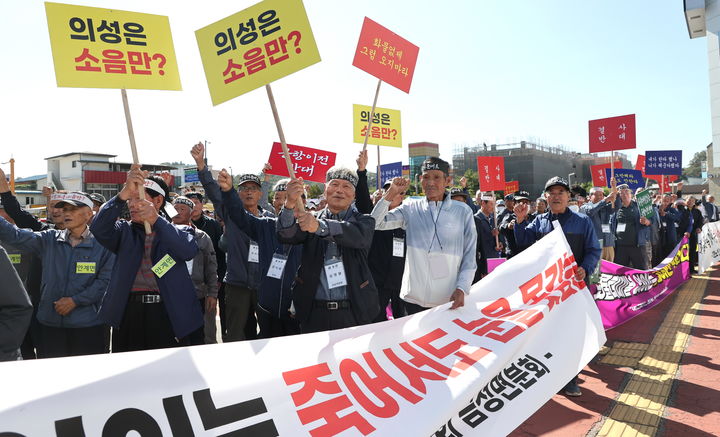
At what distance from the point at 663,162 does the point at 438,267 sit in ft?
34.9

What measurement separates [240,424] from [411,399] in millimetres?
852

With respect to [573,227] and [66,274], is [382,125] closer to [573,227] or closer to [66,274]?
[573,227]

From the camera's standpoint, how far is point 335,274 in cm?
286

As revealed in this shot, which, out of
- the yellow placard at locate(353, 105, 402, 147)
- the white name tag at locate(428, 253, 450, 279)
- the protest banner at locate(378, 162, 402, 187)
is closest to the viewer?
the white name tag at locate(428, 253, 450, 279)

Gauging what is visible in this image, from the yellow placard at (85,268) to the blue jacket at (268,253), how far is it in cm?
117

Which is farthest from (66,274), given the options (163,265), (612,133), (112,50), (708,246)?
(708,246)

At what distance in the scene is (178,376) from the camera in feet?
5.58

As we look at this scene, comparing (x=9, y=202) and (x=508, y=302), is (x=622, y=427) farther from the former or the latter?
(x=9, y=202)

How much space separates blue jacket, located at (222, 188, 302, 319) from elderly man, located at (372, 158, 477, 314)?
0.79m

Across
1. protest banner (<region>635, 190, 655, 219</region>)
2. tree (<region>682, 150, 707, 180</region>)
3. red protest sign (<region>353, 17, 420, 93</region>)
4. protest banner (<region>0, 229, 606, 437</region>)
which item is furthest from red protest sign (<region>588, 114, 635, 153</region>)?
tree (<region>682, 150, 707, 180</region>)

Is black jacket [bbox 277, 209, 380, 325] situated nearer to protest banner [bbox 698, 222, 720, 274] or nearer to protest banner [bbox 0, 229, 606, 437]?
protest banner [bbox 0, 229, 606, 437]

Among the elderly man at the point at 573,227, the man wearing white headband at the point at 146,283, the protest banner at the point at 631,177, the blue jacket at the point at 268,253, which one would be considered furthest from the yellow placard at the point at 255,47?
the protest banner at the point at 631,177

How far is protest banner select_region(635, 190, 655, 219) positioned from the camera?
8.37 meters

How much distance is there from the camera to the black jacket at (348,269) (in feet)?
9.29
